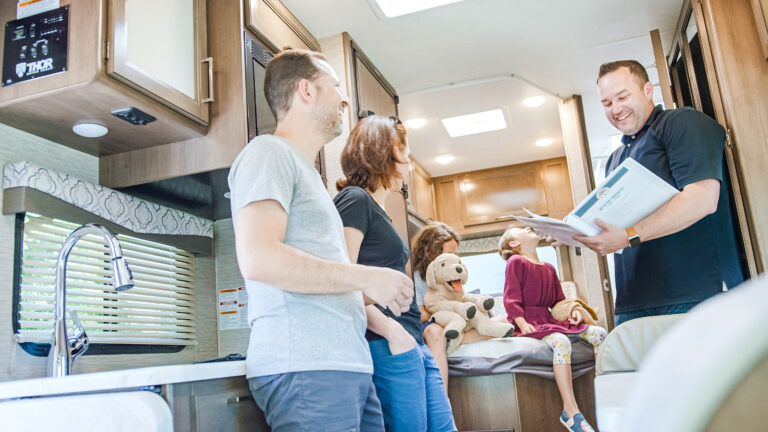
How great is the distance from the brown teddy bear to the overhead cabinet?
5.26ft

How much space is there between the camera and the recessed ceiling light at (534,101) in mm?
3994

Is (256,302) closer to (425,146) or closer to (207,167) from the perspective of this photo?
(207,167)

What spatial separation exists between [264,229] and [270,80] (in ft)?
1.68

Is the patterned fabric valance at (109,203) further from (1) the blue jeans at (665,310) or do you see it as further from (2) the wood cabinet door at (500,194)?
(2) the wood cabinet door at (500,194)

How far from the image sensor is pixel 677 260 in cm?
188

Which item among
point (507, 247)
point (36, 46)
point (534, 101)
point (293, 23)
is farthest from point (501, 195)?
point (36, 46)

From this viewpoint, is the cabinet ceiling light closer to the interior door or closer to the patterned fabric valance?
the patterned fabric valance

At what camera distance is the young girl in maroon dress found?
9.17 ft

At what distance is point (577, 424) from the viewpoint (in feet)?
8.86

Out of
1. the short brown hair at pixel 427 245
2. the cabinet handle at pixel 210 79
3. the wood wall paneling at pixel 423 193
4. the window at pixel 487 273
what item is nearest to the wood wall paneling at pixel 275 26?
the cabinet handle at pixel 210 79

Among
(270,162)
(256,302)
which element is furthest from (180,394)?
(270,162)

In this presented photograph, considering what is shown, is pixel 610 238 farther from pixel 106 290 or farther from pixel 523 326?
pixel 106 290

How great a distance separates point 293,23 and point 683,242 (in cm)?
178

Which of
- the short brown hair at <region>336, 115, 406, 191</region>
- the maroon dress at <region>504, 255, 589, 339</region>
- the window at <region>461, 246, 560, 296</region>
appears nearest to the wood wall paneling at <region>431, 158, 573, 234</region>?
the window at <region>461, 246, 560, 296</region>
